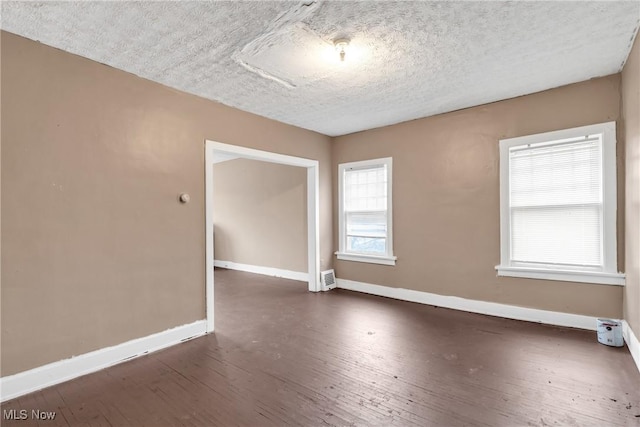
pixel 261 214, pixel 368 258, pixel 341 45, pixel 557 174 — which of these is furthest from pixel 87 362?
pixel 557 174

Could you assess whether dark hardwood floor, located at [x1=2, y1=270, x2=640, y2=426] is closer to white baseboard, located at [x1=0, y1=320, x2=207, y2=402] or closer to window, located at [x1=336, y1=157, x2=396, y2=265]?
white baseboard, located at [x1=0, y1=320, x2=207, y2=402]

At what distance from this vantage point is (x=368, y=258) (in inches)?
195

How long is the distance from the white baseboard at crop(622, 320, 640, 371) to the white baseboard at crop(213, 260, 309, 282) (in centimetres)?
421

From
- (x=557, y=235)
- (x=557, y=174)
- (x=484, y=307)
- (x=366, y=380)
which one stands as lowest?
(x=366, y=380)

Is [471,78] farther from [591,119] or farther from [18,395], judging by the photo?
[18,395]

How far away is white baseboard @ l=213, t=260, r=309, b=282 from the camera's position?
19.4 feet

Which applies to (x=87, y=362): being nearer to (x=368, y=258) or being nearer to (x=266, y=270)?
(x=368, y=258)

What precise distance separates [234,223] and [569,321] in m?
6.17

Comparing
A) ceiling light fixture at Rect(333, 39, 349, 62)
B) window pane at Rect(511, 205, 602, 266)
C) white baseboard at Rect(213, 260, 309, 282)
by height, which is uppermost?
ceiling light fixture at Rect(333, 39, 349, 62)

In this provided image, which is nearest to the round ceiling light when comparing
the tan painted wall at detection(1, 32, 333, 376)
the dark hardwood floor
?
the tan painted wall at detection(1, 32, 333, 376)

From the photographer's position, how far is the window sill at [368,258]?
471cm

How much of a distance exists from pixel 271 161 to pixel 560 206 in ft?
11.4

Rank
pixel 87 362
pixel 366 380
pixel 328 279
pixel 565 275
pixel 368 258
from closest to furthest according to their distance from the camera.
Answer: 1. pixel 366 380
2. pixel 87 362
3. pixel 565 275
4. pixel 368 258
5. pixel 328 279

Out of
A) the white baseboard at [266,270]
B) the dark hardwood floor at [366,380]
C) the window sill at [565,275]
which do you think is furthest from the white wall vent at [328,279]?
the window sill at [565,275]
